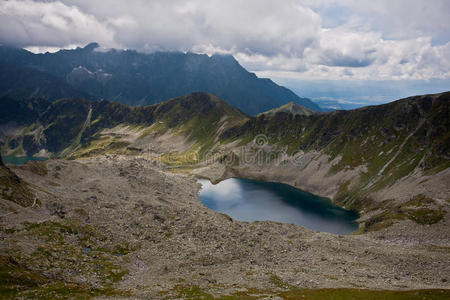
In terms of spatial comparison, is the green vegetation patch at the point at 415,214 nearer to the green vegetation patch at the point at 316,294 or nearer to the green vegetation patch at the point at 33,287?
the green vegetation patch at the point at 316,294

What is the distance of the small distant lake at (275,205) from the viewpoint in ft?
419

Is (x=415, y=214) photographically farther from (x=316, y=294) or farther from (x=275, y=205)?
(x=275, y=205)

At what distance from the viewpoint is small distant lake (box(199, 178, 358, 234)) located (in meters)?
128

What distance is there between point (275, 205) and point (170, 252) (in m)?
94.1

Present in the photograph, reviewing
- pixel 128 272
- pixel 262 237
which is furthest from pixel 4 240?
pixel 262 237

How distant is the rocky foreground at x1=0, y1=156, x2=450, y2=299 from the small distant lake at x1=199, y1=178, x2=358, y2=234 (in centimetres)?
3232

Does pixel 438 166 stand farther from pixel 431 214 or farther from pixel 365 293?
pixel 365 293

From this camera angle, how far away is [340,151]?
190000 millimetres

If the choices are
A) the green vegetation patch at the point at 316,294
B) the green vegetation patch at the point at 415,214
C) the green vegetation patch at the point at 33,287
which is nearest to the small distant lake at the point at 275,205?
the green vegetation patch at the point at 415,214

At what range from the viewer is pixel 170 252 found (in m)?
67.1

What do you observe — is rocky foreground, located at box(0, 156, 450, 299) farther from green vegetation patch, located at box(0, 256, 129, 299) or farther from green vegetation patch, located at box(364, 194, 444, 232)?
green vegetation patch, located at box(364, 194, 444, 232)

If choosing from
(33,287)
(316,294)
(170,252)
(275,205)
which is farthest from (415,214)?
(33,287)

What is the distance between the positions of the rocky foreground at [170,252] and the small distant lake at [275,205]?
32.3 m

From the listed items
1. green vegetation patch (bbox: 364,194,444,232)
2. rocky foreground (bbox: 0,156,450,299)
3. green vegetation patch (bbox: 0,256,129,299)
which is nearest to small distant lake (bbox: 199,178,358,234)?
green vegetation patch (bbox: 364,194,444,232)
